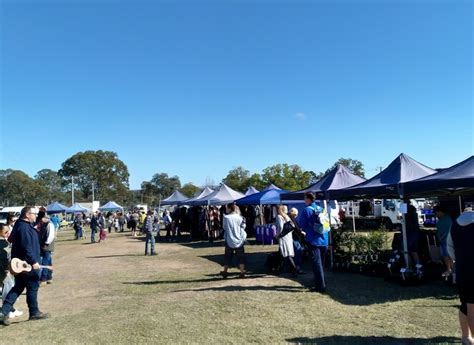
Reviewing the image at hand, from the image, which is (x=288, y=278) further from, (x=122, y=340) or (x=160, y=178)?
(x=160, y=178)

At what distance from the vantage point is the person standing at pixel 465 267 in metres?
4.43

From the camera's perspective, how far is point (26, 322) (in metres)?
6.79

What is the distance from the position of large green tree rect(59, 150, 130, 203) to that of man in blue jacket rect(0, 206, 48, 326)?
274 ft

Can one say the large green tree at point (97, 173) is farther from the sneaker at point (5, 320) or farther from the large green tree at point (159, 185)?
the sneaker at point (5, 320)

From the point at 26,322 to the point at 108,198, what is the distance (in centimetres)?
8570

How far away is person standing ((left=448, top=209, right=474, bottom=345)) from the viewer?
14.5ft

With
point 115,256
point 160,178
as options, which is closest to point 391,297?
point 115,256

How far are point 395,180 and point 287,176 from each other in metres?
41.9

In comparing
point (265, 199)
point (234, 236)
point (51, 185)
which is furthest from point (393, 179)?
point (51, 185)

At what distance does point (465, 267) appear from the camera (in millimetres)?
4461

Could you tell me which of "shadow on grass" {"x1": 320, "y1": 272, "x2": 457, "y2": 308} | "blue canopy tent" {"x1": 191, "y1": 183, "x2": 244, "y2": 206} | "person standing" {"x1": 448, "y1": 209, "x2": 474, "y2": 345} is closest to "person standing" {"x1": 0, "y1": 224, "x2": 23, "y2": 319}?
"shadow on grass" {"x1": 320, "y1": 272, "x2": 457, "y2": 308}

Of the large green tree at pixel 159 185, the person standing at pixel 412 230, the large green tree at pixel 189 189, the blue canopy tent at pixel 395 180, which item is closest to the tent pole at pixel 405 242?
the blue canopy tent at pixel 395 180

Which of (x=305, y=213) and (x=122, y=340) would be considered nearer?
(x=122, y=340)

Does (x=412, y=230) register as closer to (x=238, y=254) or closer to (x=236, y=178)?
(x=238, y=254)
